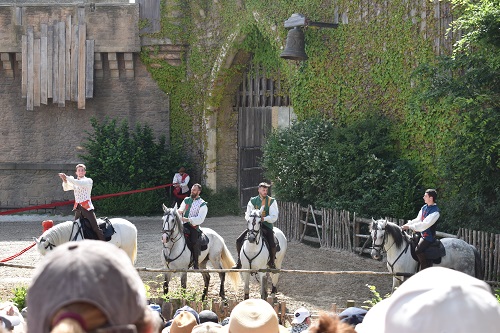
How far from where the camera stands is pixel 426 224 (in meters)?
10.6

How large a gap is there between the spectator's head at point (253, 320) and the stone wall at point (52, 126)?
1914 centimetres

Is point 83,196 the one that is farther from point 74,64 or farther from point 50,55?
point 50,55

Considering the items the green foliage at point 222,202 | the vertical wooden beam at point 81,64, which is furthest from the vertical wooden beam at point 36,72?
the green foliage at point 222,202

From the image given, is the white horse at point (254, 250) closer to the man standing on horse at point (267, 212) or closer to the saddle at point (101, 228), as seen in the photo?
the man standing on horse at point (267, 212)

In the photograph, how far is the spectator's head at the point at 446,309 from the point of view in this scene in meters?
2.18

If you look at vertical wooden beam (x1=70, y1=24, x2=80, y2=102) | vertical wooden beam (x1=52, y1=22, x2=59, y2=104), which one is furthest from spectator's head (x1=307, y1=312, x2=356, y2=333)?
vertical wooden beam (x1=52, y1=22, x2=59, y2=104)

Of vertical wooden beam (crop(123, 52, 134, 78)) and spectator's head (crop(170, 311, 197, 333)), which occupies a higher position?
vertical wooden beam (crop(123, 52, 134, 78))

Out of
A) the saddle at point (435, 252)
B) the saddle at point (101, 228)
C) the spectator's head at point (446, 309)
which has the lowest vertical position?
the saddle at point (435, 252)

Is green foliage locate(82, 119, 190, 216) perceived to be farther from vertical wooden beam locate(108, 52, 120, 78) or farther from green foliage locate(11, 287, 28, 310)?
green foliage locate(11, 287, 28, 310)

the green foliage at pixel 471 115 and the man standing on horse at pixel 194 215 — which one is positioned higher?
the green foliage at pixel 471 115

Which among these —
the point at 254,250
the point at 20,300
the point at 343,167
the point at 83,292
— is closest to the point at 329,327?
the point at 83,292

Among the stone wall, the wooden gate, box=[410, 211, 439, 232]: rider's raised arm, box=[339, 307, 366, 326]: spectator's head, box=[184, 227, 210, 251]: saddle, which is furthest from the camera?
the stone wall

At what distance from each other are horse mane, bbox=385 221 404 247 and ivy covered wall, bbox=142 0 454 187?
348cm

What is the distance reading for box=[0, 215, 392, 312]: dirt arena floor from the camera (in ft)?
39.7
